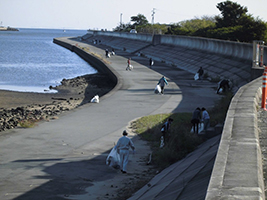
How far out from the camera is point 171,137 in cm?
1622

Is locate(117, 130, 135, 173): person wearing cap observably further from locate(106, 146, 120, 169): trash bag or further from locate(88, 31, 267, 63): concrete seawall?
locate(88, 31, 267, 63): concrete seawall

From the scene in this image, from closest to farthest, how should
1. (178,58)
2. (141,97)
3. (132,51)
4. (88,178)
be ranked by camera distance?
(88,178), (141,97), (178,58), (132,51)

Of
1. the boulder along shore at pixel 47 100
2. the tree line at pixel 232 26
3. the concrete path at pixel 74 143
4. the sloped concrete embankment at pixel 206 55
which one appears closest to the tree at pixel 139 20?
the tree line at pixel 232 26

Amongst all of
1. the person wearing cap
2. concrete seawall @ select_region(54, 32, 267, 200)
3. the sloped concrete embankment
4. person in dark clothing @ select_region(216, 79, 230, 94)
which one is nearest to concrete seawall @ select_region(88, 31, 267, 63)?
the sloped concrete embankment

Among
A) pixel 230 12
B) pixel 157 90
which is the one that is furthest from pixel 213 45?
pixel 230 12

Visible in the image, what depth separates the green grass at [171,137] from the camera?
48.7 feet

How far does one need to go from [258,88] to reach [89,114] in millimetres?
10556

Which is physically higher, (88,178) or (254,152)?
(254,152)

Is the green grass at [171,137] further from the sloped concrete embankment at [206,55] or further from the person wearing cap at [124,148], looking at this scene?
the sloped concrete embankment at [206,55]

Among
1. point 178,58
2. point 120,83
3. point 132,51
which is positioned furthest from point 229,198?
point 132,51

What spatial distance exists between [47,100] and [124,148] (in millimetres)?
21671

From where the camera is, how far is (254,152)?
718cm

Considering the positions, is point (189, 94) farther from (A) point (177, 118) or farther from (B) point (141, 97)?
(A) point (177, 118)

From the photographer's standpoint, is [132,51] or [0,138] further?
[132,51]
